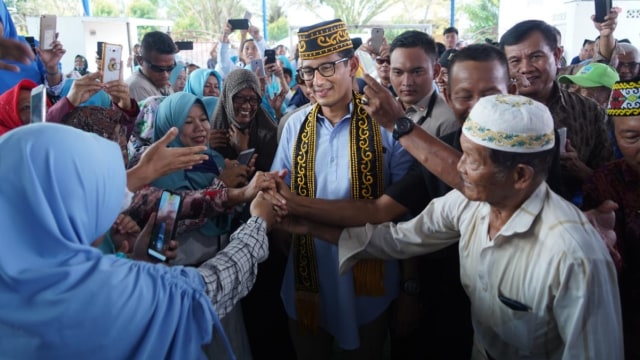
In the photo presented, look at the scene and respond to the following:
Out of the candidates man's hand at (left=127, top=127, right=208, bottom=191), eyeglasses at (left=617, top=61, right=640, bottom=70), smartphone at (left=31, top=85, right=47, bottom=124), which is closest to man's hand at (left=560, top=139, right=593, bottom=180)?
man's hand at (left=127, top=127, right=208, bottom=191)

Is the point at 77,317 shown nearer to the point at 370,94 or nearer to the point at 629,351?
the point at 370,94

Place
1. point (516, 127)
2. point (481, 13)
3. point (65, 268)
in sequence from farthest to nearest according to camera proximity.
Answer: point (481, 13) → point (516, 127) → point (65, 268)

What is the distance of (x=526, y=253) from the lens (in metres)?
1.60

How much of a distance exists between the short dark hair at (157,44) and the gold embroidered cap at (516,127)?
3.99 metres

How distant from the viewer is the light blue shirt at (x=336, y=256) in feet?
7.96

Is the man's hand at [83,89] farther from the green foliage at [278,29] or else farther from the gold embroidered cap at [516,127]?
the green foliage at [278,29]

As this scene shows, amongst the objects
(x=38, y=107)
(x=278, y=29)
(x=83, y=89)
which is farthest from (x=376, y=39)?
(x=278, y=29)

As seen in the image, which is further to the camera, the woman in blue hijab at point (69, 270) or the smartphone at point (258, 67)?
the smartphone at point (258, 67)

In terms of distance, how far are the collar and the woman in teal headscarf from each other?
1431mm

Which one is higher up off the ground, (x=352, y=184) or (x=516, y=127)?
(x=516, y=127)

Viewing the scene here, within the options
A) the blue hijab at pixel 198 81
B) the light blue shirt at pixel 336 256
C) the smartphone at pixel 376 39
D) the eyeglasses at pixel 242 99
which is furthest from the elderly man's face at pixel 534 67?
the blue hijab at pixel 198 81

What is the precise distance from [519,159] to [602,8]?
387 centimetres

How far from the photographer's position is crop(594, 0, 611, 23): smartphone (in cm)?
445

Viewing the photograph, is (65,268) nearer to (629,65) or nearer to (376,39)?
(376,39)
